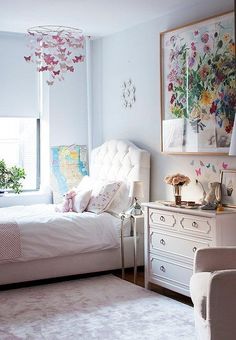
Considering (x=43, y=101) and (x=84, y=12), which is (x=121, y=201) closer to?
(x=84, y=12)

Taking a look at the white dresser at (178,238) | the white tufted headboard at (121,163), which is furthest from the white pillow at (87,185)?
the white dresser at (178,238)

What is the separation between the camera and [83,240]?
4.88 m

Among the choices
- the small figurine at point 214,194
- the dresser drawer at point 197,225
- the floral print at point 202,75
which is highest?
the floral print at point 202,75

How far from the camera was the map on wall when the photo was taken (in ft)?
21.1

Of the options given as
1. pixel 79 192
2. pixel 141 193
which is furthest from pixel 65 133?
pixel 141 193

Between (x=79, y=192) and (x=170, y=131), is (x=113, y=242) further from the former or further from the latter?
(x=170, y=131)

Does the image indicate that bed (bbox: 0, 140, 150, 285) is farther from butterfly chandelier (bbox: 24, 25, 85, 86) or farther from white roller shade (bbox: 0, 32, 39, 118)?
white roller shade (bbox: 0, 32, 39, 118)

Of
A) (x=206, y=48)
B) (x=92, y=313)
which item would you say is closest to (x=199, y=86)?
(x=206, y=48)

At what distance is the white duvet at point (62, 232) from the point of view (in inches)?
182

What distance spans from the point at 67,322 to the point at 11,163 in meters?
3.11

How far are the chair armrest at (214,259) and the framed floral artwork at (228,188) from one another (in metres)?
0.95

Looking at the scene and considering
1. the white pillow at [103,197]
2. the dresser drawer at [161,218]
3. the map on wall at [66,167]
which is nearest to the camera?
the dresser drawer at [161,218]

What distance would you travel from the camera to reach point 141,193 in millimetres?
4961

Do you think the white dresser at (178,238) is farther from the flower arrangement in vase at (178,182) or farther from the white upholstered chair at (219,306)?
the white upholstered chair at (219,306)
